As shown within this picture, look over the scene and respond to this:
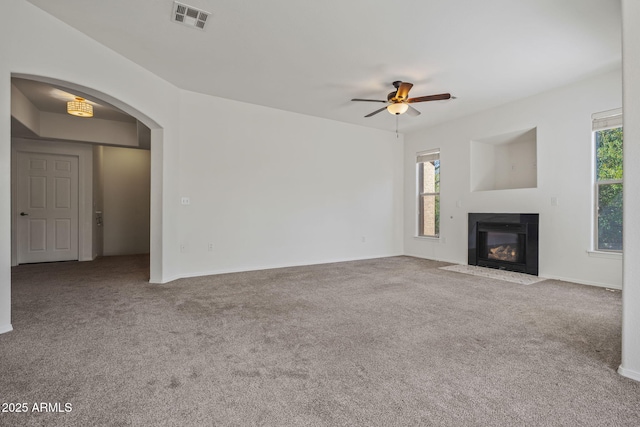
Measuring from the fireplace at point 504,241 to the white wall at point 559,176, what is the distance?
0.12m

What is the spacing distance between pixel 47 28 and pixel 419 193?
20.9 ft

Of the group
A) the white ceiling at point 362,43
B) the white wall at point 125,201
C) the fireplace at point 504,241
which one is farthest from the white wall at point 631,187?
the white wall at point 125,201

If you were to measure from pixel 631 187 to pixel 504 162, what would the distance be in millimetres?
4545

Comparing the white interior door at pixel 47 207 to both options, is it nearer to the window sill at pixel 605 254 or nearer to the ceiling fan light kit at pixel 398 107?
the ceiling fan light kit at pixel 398 107

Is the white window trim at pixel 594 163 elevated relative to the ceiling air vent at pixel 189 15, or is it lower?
lower

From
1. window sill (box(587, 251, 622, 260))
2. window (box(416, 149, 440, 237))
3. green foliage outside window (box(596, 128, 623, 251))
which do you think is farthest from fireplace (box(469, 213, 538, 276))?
window (box(416, 149, 440, 237))

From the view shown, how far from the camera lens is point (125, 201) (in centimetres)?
742

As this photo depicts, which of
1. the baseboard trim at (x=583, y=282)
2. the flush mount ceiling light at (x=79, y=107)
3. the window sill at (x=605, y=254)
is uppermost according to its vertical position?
the flush mount ceiling light at (x=79, y=107)

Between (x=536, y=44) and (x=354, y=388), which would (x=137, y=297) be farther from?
(x=536, y=44)

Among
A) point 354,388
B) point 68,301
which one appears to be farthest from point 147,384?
point 68,301

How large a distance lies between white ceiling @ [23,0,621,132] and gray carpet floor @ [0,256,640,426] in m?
2.80

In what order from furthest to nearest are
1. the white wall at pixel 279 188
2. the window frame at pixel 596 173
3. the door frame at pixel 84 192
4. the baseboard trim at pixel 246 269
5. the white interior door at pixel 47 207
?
the door frame at pixel 84 192 < the white interior door at pixel 47 207 < the white wall at pixel 279 188 < the baseboard trim at pixel 246 269 < the window frame at pixel 596 173

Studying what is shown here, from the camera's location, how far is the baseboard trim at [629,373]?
1.78 m

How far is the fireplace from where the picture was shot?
4.86m
